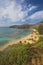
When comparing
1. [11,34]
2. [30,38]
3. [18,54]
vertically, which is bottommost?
[18,54]

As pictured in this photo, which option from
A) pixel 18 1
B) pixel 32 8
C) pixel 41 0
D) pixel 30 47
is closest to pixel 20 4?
pixel 18 1

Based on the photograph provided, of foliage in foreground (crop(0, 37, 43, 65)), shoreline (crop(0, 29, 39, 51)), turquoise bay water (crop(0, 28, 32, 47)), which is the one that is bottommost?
foliage in foreground (crop(0, 37, 43, 65))

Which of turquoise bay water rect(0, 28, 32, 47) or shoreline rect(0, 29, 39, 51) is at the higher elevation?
turquoise bay water rect(0, 28, 32, 47)

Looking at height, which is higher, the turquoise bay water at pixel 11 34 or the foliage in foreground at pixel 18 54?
the turquoise bay water at pixel 11 34

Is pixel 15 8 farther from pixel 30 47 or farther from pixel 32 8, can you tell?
pixel 30 47

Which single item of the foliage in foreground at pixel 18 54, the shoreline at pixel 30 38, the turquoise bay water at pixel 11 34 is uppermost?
the turquoise bay water at pixel 11 34

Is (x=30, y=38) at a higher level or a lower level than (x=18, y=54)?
higher

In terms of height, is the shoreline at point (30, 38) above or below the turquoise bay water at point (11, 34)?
below

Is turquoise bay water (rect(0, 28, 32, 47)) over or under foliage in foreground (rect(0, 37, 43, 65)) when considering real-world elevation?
over
